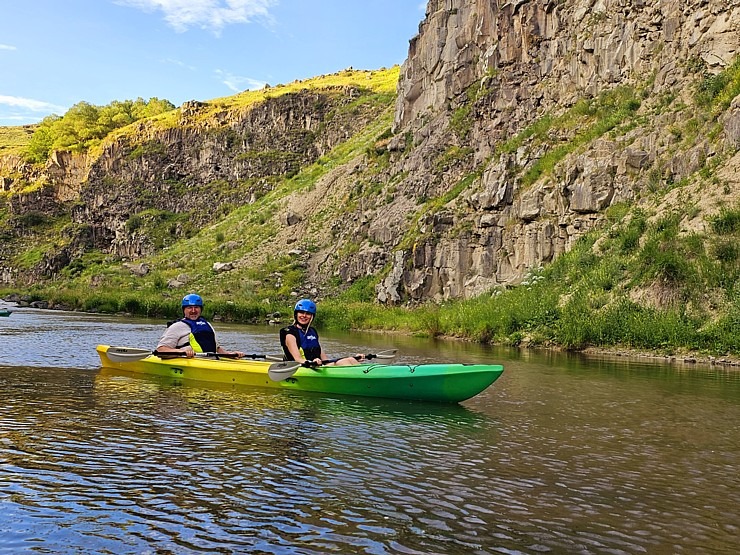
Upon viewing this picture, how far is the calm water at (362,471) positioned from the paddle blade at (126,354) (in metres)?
1.57

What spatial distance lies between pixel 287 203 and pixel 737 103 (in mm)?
41847

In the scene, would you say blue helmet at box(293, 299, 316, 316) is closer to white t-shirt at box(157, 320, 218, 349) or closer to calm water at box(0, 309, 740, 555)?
calm water at box(0, 309, 740, 555)

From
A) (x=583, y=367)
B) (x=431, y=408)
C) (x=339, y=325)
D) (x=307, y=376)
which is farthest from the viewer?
(x=339, y=325)

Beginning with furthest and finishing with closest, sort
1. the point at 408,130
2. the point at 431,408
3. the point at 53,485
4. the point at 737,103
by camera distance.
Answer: the point at 408,130, the point at 737,103, the point at 431,408, the point at 53,485

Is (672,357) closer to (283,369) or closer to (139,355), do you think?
(283,369)

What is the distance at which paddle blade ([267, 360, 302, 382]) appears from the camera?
13.9 meters

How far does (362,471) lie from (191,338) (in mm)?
8704

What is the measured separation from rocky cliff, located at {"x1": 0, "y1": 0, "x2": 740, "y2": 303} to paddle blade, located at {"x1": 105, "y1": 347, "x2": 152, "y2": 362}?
18.8 m

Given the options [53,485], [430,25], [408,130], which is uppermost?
[430,25]

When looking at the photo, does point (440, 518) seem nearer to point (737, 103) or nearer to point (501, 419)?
point (501, 419)

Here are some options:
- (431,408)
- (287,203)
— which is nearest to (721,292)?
(431,408)

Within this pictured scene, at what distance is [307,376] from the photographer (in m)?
14.0

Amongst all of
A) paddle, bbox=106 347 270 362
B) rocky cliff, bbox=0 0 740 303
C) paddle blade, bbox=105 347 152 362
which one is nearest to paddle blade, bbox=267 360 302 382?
paddle, bbox=106 347 270 362

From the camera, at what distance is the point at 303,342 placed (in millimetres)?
14430
